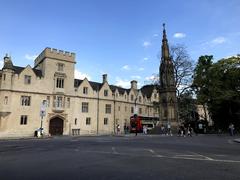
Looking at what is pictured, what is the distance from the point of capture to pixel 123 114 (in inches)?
2386

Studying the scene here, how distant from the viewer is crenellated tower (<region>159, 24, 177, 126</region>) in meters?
43.4

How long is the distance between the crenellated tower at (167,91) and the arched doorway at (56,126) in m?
20.2

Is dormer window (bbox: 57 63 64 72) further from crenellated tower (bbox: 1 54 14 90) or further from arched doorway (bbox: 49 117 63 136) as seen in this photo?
arched doorway (bbox: 49 117 63 136)

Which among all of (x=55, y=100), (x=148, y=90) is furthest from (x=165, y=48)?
(x=148, y=90)

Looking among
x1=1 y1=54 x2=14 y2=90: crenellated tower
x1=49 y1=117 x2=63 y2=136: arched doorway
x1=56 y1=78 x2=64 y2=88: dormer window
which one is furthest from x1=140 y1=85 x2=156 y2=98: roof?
x1=1 y1=54 x2=14 y2=90: crenellated tower

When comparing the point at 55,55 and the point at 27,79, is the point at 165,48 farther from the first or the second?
the point at 27,79

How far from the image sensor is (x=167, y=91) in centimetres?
4419

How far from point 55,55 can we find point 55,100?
31.3ft

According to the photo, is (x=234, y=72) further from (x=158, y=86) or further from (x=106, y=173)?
(x=106, y=173)

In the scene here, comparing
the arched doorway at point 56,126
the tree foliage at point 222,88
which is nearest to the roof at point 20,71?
the arched doorway at point 56,126

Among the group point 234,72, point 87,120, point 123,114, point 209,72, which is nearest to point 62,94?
point 87,120

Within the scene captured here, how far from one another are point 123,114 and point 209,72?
A: 2335 centimetres

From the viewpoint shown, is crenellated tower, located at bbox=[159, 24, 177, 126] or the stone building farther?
crenellated tower, located at bbox=[159, 24, 177, 126]

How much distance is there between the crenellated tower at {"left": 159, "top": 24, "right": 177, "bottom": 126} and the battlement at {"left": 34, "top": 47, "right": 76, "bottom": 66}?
19831mm
